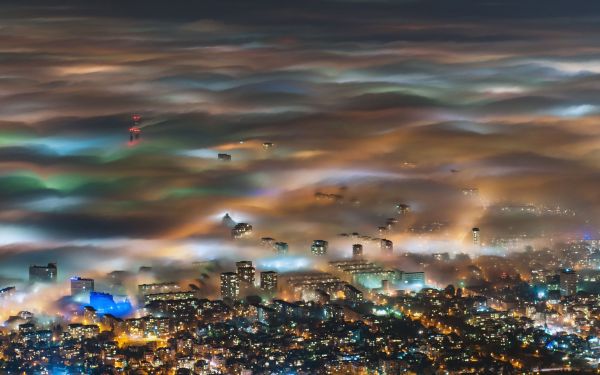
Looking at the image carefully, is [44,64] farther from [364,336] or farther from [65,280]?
[364,336]

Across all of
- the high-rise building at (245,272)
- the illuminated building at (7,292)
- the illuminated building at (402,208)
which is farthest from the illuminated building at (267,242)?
the illuminated building at (7,292)

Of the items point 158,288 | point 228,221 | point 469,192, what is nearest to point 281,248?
point 228,221

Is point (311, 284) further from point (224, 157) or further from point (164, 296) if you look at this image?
point (224, 157)

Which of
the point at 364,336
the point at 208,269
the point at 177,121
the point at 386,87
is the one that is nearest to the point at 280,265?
the point at 208,269

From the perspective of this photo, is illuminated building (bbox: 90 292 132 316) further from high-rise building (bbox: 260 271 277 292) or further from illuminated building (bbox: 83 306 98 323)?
high-rise building (bbox: 260 271 277 292)

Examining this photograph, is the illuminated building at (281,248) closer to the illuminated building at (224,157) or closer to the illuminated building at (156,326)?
the illuminated building at (156,326)
